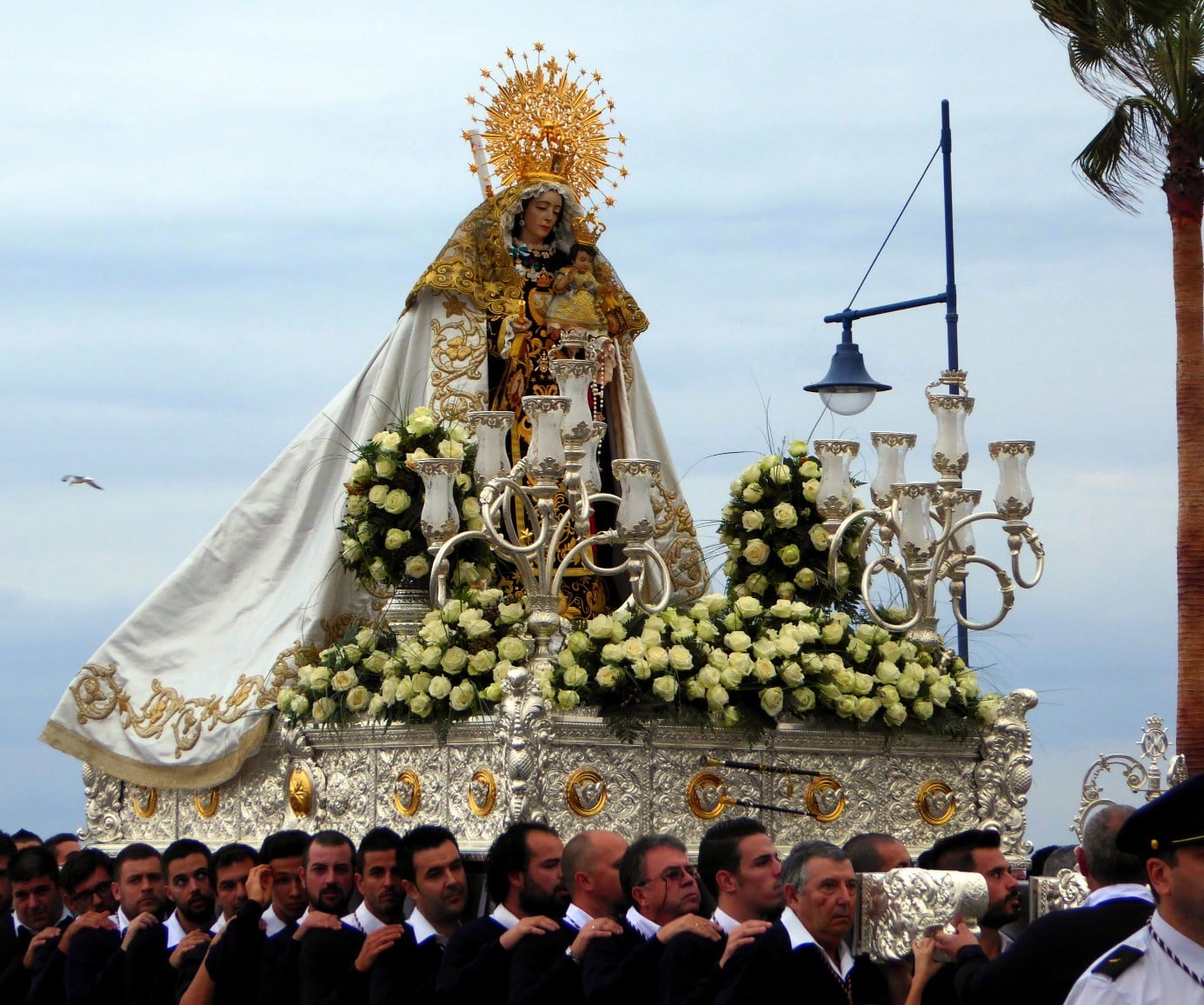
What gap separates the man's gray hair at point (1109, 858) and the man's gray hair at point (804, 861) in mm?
706

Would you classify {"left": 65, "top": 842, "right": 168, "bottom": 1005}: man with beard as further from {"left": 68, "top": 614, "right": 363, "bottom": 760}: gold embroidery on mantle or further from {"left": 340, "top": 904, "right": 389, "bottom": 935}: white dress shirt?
{"left": 68, "top": 614, "right": 363, "bottom": 760}: gold embroidery on mantle

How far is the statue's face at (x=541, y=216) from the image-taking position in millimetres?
11242

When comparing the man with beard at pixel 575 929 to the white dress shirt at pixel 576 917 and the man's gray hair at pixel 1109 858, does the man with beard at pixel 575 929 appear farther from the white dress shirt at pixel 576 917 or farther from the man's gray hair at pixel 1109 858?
the man's gray hair at pixel 1109 858

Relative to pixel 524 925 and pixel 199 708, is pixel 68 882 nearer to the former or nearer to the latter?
pixel 199 708

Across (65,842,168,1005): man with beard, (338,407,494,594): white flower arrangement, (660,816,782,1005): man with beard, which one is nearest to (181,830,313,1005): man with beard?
(65,842,168,1005): man with beard

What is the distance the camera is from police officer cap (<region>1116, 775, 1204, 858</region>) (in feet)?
12.4

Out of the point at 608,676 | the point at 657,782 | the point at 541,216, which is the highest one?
the point at 541,216

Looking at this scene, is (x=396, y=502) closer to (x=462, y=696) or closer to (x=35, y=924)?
(x=462, y=696)

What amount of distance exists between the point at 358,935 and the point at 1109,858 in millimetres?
2751

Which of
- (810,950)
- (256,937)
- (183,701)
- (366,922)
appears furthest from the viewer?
(183,701)

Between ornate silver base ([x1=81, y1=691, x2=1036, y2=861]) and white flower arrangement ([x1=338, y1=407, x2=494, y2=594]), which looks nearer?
ornate silver base ([x1=81, y1=691, x2=1036, y2=861])

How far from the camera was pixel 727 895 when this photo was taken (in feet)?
18.4

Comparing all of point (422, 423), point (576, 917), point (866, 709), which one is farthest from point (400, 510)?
point (576, 917)

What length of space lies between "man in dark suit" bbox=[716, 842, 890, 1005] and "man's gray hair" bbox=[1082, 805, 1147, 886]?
0.70 meters
